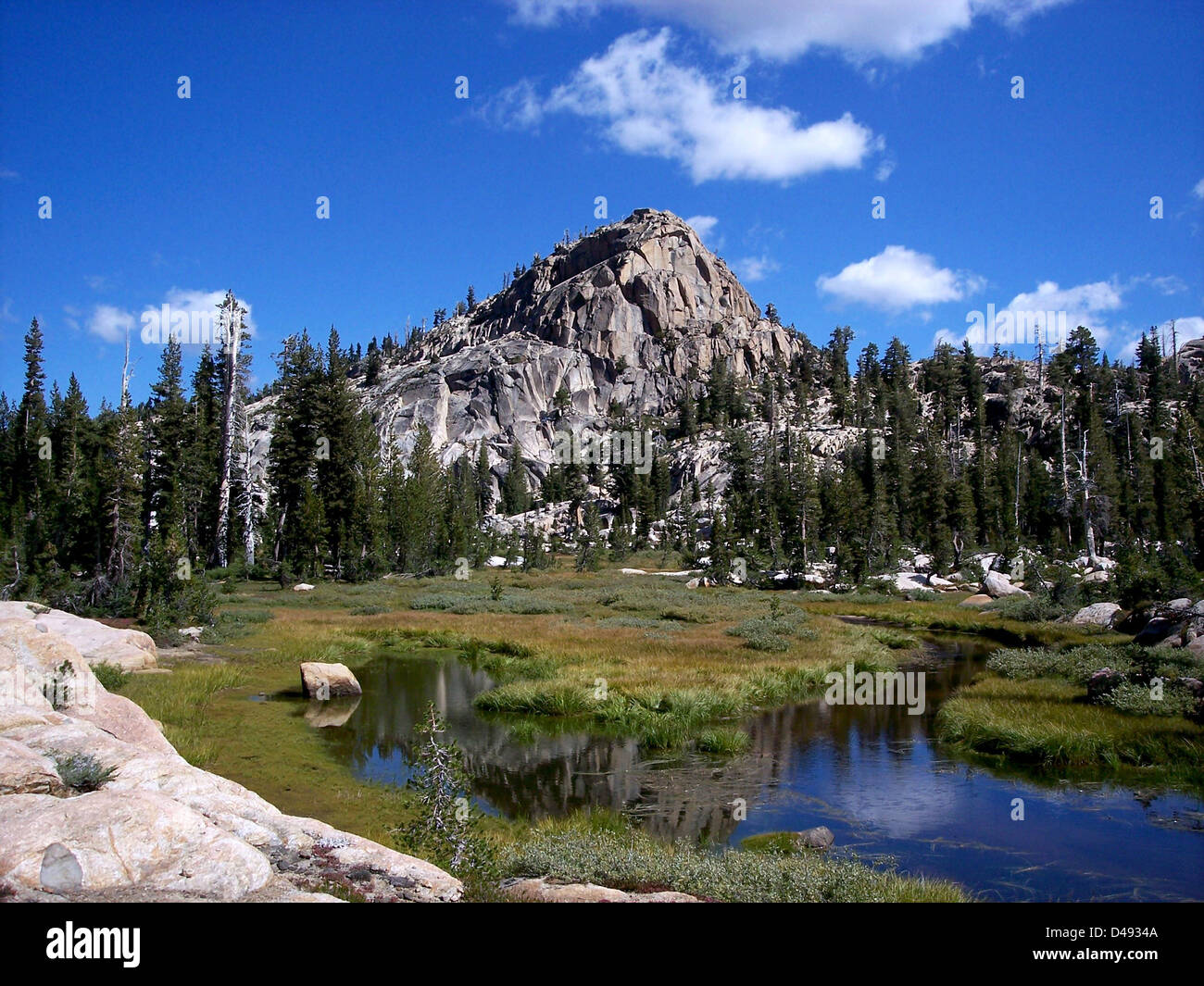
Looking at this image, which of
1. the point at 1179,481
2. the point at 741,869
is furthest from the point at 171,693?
the point at 1179,481

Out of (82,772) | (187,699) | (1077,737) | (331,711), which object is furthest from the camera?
(331,711)

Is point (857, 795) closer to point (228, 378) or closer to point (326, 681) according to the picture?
point (326, 681)

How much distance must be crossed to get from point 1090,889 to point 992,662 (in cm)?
1692

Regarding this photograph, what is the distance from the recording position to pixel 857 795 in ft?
50.8

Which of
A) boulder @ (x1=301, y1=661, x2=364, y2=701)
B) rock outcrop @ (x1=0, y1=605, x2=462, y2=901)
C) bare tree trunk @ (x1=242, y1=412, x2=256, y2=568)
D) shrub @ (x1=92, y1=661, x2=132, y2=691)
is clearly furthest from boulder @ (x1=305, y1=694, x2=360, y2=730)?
bare tree trunk @ (x1=242, y1=412, x2=256, y2=568)

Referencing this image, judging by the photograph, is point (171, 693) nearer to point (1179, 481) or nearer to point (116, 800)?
point (116, 800)

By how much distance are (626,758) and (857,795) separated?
5375 mm

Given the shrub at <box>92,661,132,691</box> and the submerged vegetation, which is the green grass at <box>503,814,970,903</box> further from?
the shrub at <box>92,661,132,691</box>

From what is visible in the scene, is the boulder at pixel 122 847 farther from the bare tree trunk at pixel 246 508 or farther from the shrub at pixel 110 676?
the bare tree trunk at pixel 246 508

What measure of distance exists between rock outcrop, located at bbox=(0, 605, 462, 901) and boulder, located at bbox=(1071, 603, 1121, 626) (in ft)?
116

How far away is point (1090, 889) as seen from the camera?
1106 cm

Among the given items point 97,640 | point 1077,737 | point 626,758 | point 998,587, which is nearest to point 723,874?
point 626,758

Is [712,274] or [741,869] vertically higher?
[712,274]

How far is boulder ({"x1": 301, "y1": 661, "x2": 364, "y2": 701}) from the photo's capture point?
22.7 meters
